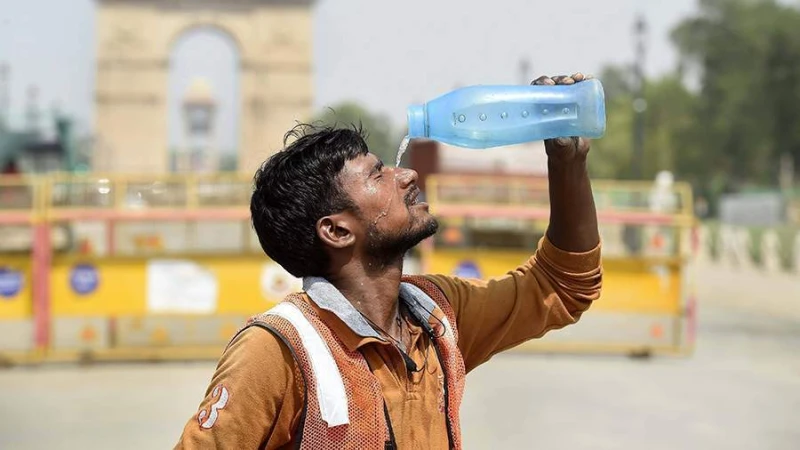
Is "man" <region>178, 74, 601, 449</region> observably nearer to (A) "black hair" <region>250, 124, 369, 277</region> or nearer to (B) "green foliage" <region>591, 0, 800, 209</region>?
(A) "black hair" <region>250, 124, 369, 277</region>

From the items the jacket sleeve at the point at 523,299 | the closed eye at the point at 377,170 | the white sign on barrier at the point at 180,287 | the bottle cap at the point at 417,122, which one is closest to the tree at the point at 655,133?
the white sign on barrier at the point at 180,287

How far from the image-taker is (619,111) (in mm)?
75562

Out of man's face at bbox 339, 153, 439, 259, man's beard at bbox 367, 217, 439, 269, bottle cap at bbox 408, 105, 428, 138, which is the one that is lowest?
man's beard at bbox 367, 217, 439, 269

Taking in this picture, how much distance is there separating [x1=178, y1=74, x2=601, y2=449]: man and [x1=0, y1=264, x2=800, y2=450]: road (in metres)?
4.74

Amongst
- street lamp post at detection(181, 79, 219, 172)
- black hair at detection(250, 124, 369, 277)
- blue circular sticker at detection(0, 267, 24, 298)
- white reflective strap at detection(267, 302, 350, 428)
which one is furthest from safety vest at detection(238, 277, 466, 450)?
street lamp post at detection(181, 79, 219, 172)

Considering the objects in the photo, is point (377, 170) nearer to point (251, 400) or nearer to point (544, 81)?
point (544, 81)

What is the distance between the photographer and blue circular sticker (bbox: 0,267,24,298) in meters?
10.3

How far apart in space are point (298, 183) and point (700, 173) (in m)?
65.6

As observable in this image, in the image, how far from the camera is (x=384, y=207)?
2.18 meters

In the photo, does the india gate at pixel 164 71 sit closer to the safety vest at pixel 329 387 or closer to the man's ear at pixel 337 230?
the man's ear at pixel 337 230

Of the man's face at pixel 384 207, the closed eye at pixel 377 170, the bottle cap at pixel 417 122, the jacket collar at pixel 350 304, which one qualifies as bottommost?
the jacket collar at pixel 350 304

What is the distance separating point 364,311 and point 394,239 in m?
0.18

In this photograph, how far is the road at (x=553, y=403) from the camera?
7.27 meters

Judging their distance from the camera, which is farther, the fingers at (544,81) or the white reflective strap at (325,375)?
the fingers at (544,81)
